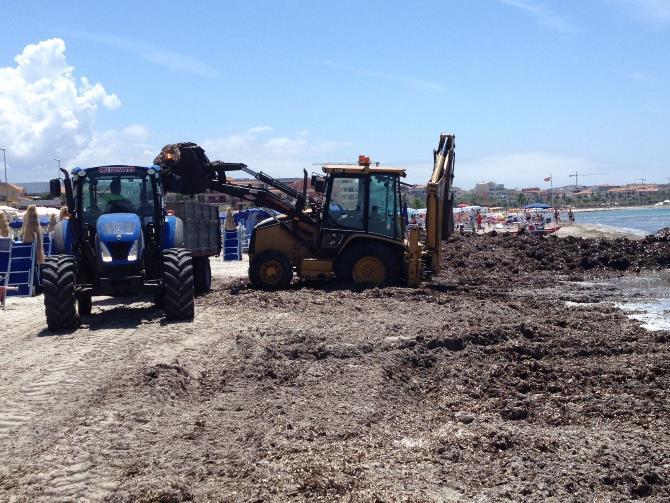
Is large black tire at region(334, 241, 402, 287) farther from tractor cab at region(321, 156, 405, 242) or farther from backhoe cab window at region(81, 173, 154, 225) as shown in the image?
backhoe cab window at region(81, 173, 154, 225)

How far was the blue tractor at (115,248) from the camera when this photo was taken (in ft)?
41.9

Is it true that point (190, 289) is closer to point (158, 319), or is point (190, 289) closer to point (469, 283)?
point (158, 319)

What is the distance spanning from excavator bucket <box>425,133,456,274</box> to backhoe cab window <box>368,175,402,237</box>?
0.73 metres

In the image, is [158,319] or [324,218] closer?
[158,319]

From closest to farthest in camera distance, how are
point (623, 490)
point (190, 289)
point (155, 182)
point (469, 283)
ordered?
point (623, 490) < point (190, 289) < point (155, 182) < point (469, 283)

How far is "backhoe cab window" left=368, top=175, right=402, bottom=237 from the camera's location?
57.8 feet

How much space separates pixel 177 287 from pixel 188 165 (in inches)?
221

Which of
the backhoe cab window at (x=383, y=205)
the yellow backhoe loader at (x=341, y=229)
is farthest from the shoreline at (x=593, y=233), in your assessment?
the backhoe cab window at (x=383, y=205)

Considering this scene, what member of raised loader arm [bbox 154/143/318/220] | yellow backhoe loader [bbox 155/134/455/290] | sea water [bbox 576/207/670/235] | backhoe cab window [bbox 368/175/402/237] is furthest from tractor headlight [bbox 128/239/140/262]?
sea water [bbox 576/207/670/235]

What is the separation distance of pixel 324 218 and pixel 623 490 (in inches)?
499

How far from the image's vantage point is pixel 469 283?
65.8ft

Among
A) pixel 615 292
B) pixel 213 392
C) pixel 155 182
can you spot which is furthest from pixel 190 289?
pixel 615 292

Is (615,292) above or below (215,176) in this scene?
below

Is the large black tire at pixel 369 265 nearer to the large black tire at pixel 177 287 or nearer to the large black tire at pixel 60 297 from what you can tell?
the large black tire at pixel 177 287
